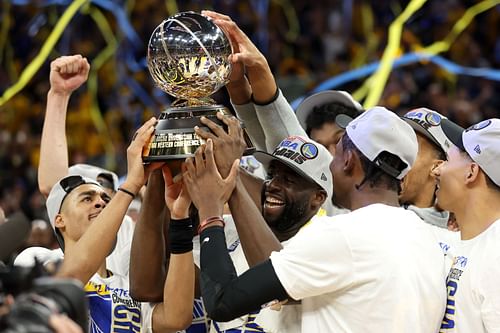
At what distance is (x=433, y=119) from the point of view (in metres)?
3.74

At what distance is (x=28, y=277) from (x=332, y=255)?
3.26 feet

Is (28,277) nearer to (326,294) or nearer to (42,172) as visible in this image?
(326,294)

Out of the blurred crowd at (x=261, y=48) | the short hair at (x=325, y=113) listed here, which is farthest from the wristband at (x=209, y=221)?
the blurred crowd at (x=261, y=48)

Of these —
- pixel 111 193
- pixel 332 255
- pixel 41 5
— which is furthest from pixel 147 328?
pixel 41 5

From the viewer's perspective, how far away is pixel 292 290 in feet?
8.60

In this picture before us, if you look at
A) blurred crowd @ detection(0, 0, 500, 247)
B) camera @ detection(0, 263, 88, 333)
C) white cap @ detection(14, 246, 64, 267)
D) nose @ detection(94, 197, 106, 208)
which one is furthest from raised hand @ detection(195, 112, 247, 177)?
blurred crowd @ detection(0, 0, 500, 247)

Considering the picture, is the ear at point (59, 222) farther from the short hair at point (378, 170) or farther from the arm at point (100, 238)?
the short hair at point (378, 170)

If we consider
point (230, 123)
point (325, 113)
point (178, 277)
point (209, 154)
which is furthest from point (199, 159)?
point (325, 113)

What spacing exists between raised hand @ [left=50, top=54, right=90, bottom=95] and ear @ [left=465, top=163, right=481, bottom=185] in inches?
56.1

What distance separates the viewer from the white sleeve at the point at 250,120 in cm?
355

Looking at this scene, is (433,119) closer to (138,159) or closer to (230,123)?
(230,123)

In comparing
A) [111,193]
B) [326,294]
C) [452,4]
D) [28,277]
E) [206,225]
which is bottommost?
[452,4]

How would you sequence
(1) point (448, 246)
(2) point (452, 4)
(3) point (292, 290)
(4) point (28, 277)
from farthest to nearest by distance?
1. (2) point (452, 4)
2. (1) point (448, 246)
3. (3) point (292, 290)
4. (4) point (28, 277)

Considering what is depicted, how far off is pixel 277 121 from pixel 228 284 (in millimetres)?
1025
